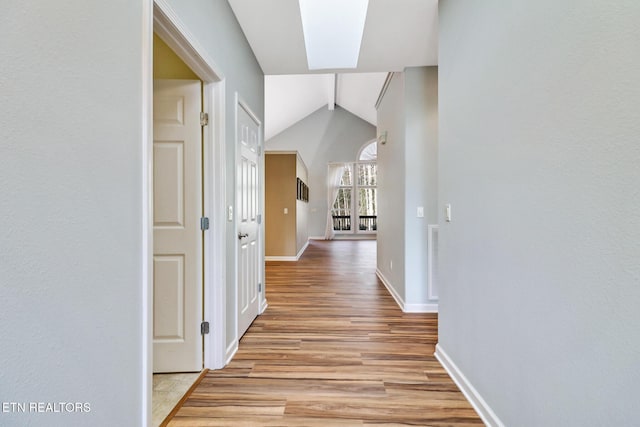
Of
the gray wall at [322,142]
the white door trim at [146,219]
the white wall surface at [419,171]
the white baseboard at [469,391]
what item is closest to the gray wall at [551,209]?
the white baseboard at [469,391]

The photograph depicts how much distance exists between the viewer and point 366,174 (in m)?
11.1

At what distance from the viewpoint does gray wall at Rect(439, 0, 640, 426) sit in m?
0.81

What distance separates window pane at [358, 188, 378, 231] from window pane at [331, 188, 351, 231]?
412 mm

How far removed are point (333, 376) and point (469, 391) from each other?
2.63 feet

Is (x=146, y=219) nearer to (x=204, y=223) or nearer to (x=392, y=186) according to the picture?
(x=204, y=223)

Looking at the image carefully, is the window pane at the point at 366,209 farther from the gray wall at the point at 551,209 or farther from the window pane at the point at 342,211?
the gray wall at the point at 551,209

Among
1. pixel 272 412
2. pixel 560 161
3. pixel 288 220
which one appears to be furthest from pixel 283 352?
pixel 288 220

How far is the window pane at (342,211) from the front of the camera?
11.2 metres

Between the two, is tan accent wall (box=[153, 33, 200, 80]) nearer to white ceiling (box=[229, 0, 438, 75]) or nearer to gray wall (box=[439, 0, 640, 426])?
white ceiling (box=[229, 0, 438, 75])

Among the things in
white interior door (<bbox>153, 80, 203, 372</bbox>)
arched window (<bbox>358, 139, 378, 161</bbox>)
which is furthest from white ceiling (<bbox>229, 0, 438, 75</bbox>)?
arched window (<bbox>358, 139, 378, 161</bbox>)

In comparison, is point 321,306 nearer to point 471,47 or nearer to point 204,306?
point 204,306

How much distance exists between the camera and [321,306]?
3.41 m
